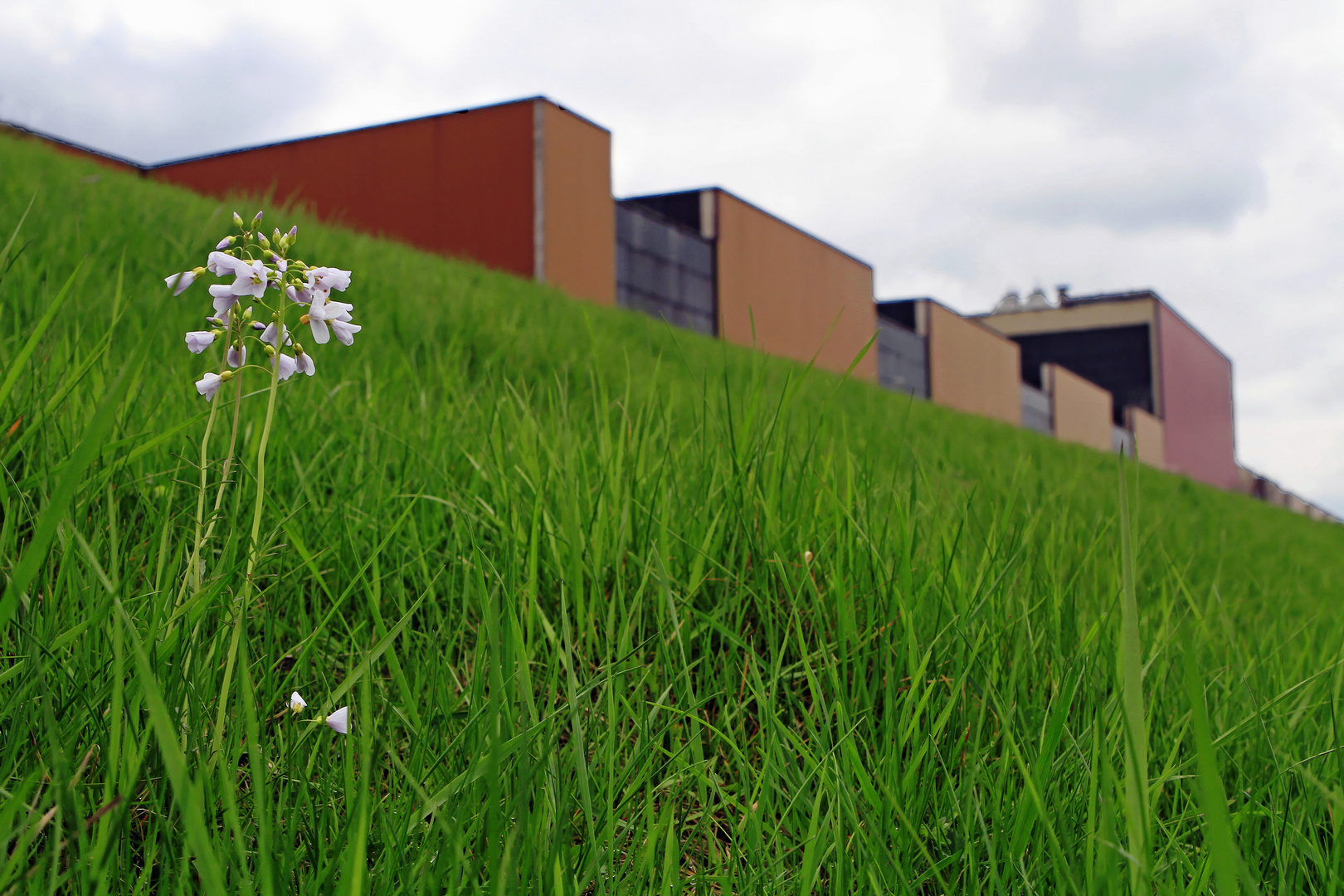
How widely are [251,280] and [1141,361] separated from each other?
4405cm

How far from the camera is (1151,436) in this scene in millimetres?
36438

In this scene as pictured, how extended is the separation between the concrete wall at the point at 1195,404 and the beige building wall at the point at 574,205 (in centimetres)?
3239

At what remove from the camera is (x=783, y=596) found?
1.54m

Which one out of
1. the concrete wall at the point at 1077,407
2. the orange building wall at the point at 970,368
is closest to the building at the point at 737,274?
the orange building wall at the point at 970,368

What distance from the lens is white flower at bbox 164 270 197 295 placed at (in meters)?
0.78

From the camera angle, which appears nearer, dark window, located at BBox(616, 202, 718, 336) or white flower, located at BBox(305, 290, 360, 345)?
white flower, located at BBox(305, 290, 360, 345)

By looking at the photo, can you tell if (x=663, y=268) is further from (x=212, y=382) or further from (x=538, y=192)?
(x=212, y=382)

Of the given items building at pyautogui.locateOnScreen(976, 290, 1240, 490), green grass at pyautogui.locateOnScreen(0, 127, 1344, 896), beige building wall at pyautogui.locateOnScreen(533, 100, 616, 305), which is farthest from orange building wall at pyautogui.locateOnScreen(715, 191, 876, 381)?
building at pyautogui.locateOnScreen(976, 290, 1240, 490)

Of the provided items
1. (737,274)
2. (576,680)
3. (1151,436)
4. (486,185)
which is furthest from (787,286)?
(1151,436)

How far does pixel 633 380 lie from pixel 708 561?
8.11 feet

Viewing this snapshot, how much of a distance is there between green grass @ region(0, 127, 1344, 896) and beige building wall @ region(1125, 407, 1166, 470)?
123 ft

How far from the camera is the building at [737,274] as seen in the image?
16.1 m

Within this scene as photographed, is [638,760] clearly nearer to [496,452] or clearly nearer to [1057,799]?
[1057,799]

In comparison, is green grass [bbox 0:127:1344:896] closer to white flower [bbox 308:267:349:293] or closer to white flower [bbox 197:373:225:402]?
white flower [bbox 197:373:225:402]
